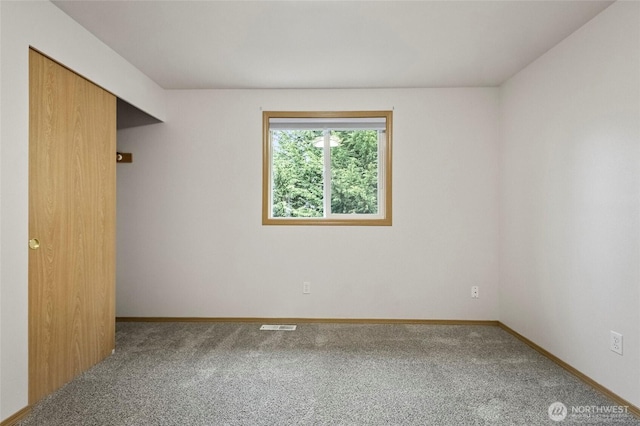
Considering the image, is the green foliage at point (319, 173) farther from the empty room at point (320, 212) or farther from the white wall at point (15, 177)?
the white wall at point (15, 177)

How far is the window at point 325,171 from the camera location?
4043mm

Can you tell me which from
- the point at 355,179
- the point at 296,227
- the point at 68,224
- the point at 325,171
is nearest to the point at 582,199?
the point at 355,179

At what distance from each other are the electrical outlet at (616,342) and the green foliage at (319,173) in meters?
2.28

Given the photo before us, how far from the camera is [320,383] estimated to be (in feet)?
8.21

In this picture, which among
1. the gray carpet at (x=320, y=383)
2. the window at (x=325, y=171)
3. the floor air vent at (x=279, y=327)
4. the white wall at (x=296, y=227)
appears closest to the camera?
the gray carpet at (x=320, y=383)

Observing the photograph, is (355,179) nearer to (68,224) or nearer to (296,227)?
(296,227)

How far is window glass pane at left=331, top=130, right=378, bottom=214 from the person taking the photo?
13.3ft

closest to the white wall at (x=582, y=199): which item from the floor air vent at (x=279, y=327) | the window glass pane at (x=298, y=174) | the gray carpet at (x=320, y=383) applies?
the gray carpet at (x=320, y=383)

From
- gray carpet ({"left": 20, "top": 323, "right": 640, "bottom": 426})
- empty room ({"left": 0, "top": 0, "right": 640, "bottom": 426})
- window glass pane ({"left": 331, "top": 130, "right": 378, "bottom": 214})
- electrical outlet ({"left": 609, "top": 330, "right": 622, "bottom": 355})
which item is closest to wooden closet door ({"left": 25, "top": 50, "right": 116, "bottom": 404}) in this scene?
empty room ({"left": 0, "top": 0, "right": 640, "bottom": 426})

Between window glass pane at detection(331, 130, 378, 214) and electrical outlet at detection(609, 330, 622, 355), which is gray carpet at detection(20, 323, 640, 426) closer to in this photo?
electrical outlet at detection(609, 330, 622, 355)

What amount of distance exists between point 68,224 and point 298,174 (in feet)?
7.25

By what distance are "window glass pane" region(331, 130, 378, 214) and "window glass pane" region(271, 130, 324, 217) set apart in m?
0.21

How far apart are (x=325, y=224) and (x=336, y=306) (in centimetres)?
88

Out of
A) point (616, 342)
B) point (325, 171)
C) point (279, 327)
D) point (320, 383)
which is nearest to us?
point (616, 342)
